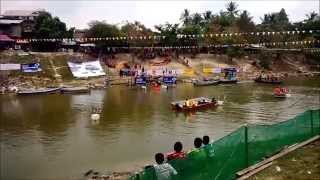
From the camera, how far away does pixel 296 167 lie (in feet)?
49.6

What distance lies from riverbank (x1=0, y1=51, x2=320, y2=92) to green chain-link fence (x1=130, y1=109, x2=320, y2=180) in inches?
2093

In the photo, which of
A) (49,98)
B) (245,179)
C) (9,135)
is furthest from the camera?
(49,98)

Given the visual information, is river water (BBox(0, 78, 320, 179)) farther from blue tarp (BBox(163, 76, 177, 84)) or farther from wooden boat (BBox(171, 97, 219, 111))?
blue tarp (BBox(163, 76, 177, 84))

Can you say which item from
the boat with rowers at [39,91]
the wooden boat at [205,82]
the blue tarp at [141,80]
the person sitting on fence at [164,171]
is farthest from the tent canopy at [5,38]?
the person sitting on fence at [164,171]

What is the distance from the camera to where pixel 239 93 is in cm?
6053

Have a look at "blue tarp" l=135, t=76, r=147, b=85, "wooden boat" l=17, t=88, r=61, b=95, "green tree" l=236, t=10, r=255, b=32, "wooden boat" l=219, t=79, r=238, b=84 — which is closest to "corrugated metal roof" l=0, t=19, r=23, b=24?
"wooden boat" l=17, t=88, r=61, b=95

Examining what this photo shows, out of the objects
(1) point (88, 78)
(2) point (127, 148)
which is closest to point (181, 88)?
(1) point (88, 78)

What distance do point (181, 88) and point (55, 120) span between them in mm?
28355

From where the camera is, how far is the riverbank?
70188 millimetres

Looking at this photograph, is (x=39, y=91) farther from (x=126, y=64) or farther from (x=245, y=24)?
(x=245, y=24)

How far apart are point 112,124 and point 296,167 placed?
25353mm

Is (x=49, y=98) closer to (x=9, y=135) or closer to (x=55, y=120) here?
(x=55, y=120)

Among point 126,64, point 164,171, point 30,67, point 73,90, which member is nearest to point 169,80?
point 126,64

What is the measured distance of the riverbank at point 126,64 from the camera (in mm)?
70188
